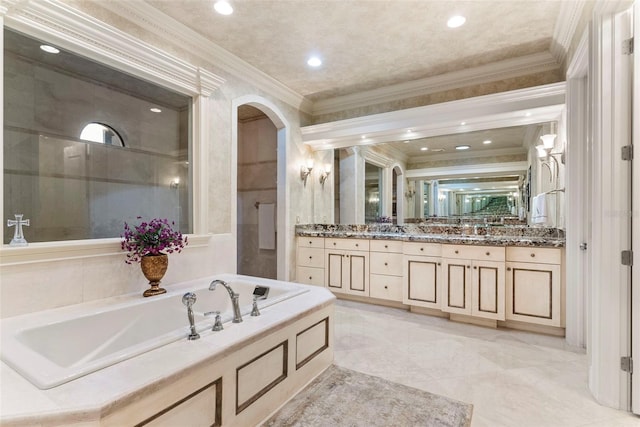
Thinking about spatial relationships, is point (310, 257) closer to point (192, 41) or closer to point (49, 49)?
point (192, 41)

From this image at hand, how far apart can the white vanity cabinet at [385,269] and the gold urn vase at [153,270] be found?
2256mm

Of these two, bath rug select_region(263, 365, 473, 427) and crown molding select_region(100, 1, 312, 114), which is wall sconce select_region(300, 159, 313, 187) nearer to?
crown molding select_region(100, 1, 312, 114)

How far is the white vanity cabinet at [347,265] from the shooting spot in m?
3.72

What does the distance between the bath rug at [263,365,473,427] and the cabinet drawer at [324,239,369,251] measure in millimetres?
1851

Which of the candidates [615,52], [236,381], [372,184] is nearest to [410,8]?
[615,52]

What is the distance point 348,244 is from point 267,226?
142 centimetres

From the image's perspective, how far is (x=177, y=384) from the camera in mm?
1175

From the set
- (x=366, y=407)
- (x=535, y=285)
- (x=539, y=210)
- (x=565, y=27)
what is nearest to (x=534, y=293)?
(x=535, y=285)

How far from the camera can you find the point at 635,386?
166 cm

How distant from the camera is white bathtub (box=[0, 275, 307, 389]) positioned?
3.90 feet

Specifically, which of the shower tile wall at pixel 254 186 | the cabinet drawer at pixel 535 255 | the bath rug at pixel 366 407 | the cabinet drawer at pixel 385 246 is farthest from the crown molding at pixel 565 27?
the shower tile wall at pixel 254 186

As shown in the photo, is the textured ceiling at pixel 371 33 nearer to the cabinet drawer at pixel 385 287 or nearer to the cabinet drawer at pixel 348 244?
the cabinet drawer at pixel 348 244

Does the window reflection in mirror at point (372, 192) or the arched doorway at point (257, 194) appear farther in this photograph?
the arched doorway at point (257, 194)

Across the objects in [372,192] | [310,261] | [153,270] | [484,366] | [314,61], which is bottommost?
[484,366]
